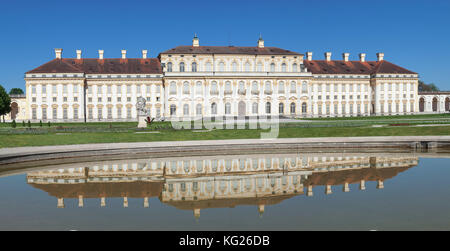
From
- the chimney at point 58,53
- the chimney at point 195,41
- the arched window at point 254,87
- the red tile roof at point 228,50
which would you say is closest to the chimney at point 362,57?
the red tile roof at point 228,50

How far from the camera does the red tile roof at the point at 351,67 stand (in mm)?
65875

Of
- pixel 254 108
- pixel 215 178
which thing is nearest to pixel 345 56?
pixel 254 108

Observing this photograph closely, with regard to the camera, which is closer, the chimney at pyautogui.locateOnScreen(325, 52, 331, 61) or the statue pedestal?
the statue pedestal

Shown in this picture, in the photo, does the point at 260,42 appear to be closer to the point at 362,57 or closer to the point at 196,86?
the point at 196,86

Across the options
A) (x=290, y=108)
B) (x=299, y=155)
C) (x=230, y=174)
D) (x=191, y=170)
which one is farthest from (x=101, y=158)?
(x=290, y=108)

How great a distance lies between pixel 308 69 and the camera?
65438 mm

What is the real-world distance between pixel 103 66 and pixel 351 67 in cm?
4353

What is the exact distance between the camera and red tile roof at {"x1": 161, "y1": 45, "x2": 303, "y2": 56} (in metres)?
60.8

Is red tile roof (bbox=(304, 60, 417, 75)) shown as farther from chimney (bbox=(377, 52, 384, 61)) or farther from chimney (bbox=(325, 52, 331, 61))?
chimney (bbox=(377, 52, 384, 61))

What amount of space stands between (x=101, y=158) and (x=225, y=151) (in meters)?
6.26

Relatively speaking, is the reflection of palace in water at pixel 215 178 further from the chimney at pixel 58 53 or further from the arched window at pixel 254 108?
the chimney at pixel 58 53

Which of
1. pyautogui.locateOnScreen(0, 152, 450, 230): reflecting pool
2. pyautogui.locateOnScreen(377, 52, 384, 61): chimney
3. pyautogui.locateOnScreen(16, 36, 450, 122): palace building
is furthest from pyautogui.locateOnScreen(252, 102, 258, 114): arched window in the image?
pyautogui.locateOnScreen(0, 152, 450, 230): reflecting pool

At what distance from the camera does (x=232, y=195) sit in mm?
10289

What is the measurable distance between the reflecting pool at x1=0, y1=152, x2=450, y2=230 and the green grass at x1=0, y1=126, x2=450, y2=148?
24.2 feet
